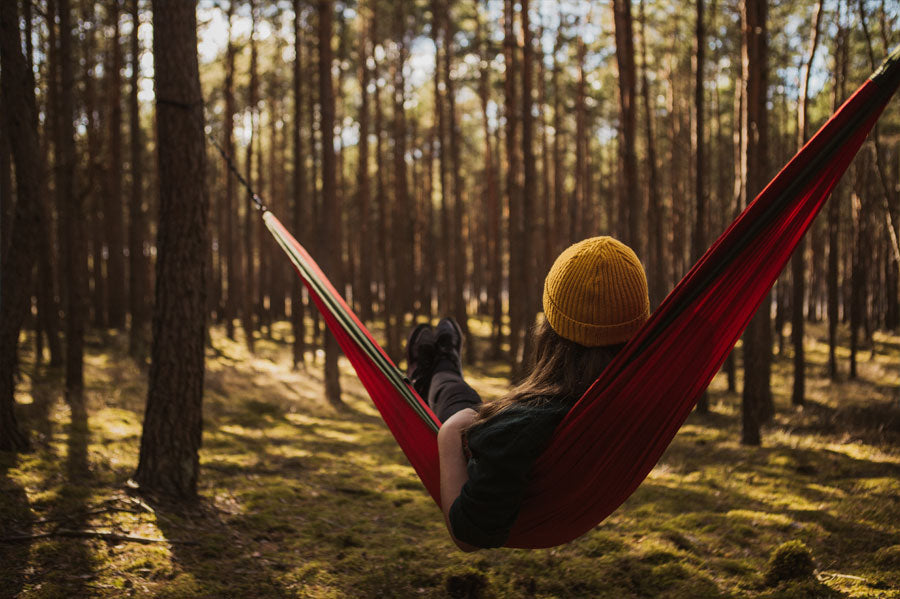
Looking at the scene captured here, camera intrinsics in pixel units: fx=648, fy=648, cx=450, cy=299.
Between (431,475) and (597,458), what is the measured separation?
567 millimetres

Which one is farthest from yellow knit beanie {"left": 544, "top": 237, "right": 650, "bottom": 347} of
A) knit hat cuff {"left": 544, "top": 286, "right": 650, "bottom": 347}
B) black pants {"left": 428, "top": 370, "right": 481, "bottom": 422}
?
black pants {"left": 428, "top": 370, "right": 481, "bottom": 422}

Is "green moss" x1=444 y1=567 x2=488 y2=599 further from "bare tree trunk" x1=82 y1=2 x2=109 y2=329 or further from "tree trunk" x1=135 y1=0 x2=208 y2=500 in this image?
"bare tree trunk" x1=82 y1=2 x2=109 y2=329

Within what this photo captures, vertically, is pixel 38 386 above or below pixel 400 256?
below

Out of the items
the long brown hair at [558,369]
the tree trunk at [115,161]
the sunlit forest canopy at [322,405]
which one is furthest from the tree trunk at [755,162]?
the tree trunk at [115,161]

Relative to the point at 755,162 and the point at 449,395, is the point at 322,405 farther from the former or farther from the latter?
the point at 449,395

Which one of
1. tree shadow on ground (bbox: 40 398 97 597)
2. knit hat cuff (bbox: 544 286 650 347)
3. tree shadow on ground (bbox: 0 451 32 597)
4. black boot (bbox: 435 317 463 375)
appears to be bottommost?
tree shadow on ground (bbox: 40 398 97 597)

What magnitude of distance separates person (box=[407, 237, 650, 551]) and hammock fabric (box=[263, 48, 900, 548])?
68mm

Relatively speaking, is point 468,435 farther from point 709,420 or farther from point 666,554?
point 709,420

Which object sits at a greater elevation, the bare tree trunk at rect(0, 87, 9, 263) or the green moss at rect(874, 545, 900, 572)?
the bare tree trunk at rect(0, 87, 9, 263)

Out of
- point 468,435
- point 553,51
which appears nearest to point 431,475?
point 468,435

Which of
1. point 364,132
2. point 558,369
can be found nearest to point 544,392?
point 558,369

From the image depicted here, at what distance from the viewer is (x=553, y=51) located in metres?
16.0

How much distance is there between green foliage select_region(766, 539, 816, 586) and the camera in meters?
3.38

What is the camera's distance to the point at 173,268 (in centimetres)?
407
